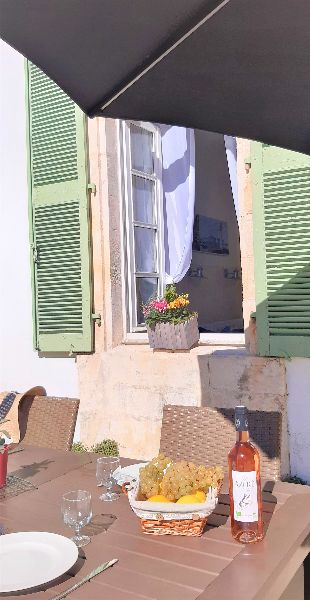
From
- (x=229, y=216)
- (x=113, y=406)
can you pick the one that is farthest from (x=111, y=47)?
(x=229, y=216)

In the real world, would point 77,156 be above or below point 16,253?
above

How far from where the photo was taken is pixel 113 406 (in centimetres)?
460

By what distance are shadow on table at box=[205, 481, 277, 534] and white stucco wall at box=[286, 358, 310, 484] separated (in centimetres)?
219

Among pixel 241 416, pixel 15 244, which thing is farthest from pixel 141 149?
pixel 241 416

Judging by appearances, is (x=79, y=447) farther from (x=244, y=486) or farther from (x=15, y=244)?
(x=244, y=486)

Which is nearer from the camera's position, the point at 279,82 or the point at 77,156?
the point at 279,82

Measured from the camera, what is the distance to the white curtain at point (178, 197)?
5.17 m

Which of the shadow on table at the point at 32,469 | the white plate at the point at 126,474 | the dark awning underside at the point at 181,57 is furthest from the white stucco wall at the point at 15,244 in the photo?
the dark awning underside at the point at 181,57

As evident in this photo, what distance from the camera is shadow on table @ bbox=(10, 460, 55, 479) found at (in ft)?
6.62

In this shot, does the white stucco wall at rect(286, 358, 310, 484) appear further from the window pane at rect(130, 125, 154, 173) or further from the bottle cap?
the bottle cap

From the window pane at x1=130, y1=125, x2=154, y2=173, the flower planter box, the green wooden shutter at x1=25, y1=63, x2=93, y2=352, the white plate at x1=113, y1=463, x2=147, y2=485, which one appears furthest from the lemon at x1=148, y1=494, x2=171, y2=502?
the window pane at x1=130, y1=125, x2=154, y2=173

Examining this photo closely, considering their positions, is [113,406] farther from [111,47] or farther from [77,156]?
[111,47]

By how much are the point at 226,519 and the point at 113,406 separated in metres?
3.13

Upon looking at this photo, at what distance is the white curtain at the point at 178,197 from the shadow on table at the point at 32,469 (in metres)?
3.16
